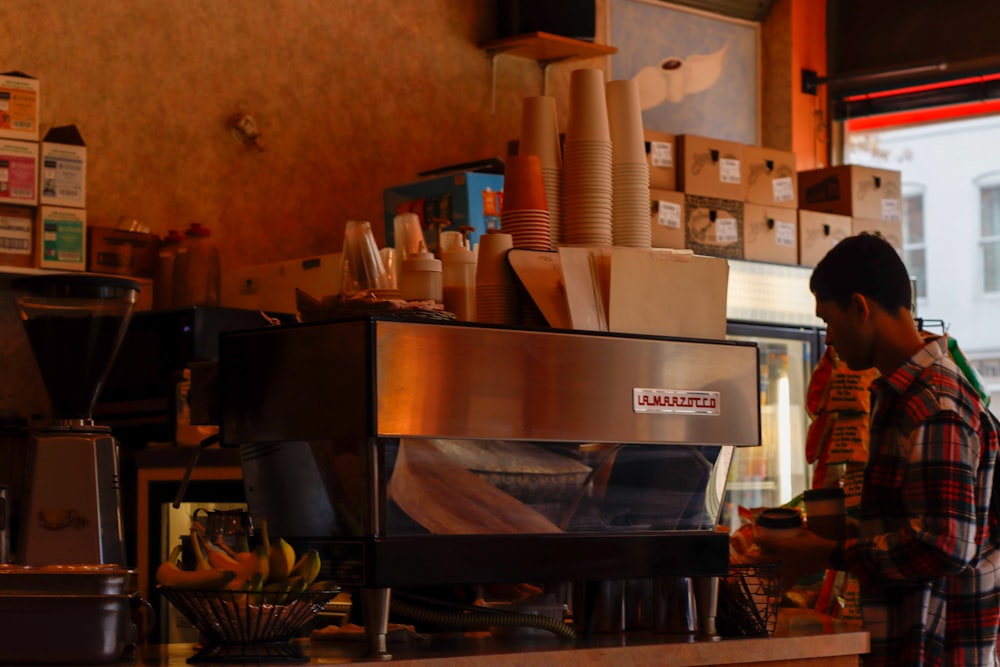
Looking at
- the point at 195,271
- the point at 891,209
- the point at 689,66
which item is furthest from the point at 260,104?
the point at 891,209

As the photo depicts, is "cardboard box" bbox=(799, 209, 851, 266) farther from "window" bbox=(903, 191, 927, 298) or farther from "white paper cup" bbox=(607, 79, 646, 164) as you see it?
"white paper cup" bbox=(607, 79, 646, 164)

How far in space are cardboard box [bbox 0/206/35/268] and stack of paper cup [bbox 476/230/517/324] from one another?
2435 mm

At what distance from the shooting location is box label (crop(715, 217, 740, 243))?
519 cm

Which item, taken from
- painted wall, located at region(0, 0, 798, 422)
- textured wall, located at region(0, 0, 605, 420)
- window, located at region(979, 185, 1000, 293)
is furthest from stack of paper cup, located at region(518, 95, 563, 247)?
window, located at region(979, 185, 1000, 293)

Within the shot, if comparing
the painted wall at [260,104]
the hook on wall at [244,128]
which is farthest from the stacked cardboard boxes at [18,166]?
the hook on wall at [244,128]

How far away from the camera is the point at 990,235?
6234mm

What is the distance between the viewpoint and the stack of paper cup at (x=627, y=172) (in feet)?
7.51

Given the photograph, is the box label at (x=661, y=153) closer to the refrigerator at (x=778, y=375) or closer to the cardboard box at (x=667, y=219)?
the cardboard box at (x=667, y=219)

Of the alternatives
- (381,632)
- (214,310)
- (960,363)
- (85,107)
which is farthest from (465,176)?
(381,632)

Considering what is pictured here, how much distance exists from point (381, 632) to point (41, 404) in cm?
302

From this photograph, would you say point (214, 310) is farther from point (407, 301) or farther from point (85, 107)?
point (407, 301)

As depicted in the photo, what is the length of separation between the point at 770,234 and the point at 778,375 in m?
0.56

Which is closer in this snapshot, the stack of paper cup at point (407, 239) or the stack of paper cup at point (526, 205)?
the stack of paper cup at point (526, 205)

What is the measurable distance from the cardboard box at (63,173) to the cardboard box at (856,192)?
3010 mm
